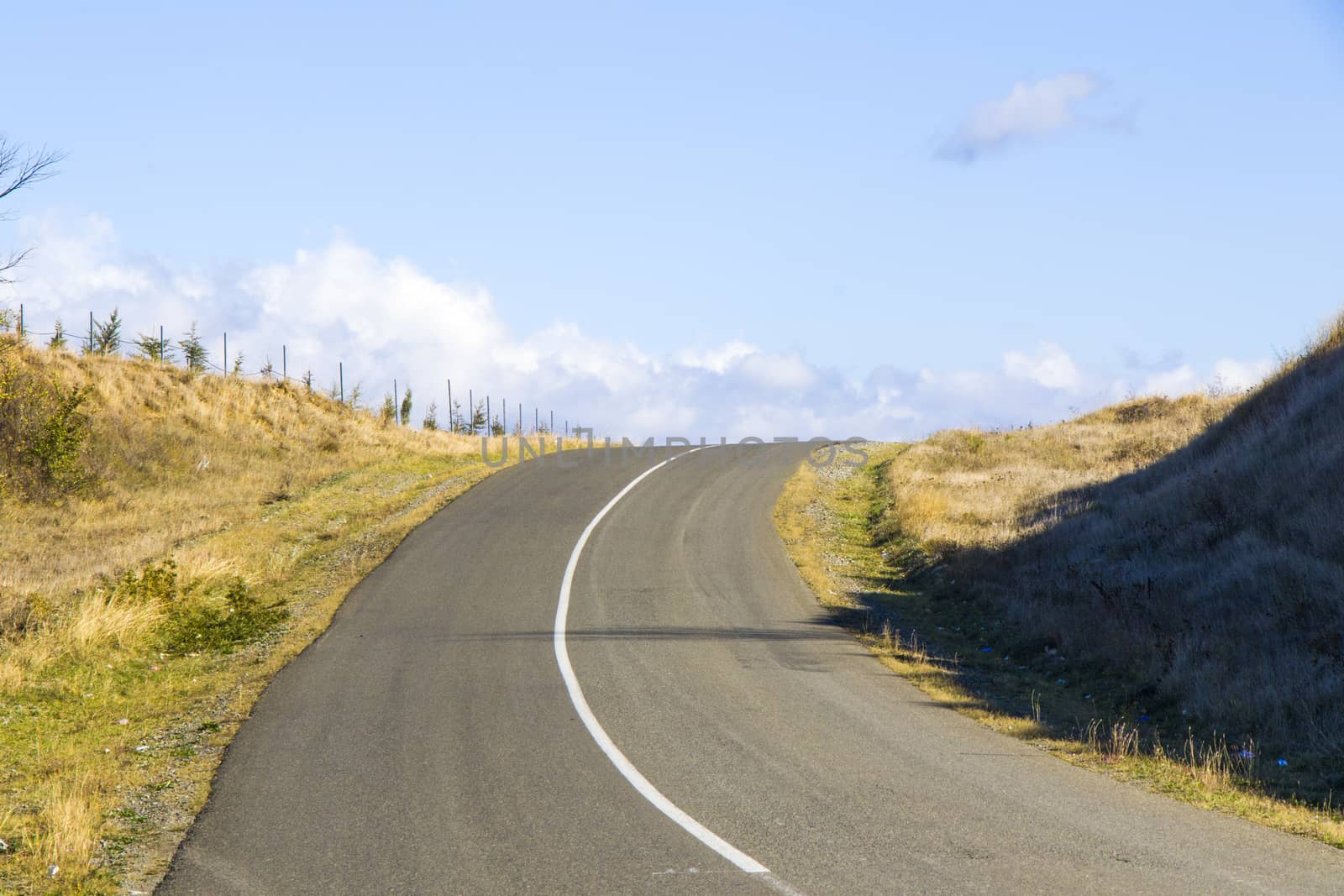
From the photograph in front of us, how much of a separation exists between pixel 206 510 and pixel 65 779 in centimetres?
2224

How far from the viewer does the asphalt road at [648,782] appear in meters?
6.54

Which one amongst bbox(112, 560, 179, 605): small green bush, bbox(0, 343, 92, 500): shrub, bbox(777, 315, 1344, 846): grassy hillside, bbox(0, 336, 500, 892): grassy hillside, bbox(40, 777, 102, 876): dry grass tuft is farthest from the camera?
bbox(0, 343, 92, 500): shrub

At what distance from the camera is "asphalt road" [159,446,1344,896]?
654 centimetres

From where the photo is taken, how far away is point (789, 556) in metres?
22.2

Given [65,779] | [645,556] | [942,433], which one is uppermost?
[942,433]

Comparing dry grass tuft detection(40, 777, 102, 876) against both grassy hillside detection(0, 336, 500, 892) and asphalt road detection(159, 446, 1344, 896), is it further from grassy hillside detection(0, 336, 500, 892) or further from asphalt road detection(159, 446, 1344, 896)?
asphalt road detection(159, 446, 1344, 896)

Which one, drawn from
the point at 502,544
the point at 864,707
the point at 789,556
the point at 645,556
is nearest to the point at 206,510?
the point at 502,544

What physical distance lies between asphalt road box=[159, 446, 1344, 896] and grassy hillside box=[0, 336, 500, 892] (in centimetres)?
71

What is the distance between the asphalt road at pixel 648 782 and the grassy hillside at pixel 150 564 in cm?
71

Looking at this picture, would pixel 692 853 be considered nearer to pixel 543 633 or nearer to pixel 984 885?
pixel 984 885

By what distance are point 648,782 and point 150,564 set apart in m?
13.1

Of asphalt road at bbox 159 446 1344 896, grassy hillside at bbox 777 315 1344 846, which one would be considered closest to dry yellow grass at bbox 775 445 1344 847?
grassy hillside at bbox 777 315 1344 846

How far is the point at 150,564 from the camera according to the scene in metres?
18.0

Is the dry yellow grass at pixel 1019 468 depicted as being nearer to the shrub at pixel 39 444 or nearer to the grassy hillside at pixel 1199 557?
the grassy hillside at pixel 1199 557
